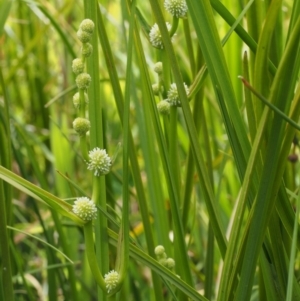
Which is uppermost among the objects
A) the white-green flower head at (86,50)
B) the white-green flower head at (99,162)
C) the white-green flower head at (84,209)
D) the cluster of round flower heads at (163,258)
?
the white-green flower head at (86,50)

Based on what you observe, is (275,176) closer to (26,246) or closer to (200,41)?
(200,41)

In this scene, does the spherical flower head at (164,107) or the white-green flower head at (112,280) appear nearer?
the white-green flower head at (112,280)

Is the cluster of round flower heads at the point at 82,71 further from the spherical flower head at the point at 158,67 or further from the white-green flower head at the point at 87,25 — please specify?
the spherical flower head at the point at 158,67

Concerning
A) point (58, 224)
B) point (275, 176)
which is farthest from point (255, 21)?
point (58, 224)

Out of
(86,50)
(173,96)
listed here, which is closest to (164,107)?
(173,96)

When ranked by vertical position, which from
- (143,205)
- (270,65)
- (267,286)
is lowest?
(267,286)

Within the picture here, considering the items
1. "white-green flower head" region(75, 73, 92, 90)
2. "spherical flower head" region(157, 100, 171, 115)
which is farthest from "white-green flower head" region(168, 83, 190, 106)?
"white-green flower head" region(75, 73, 92, 90)

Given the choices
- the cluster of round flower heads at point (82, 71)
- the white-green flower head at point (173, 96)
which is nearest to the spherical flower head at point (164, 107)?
the white-green flower head at point (173, 96)
